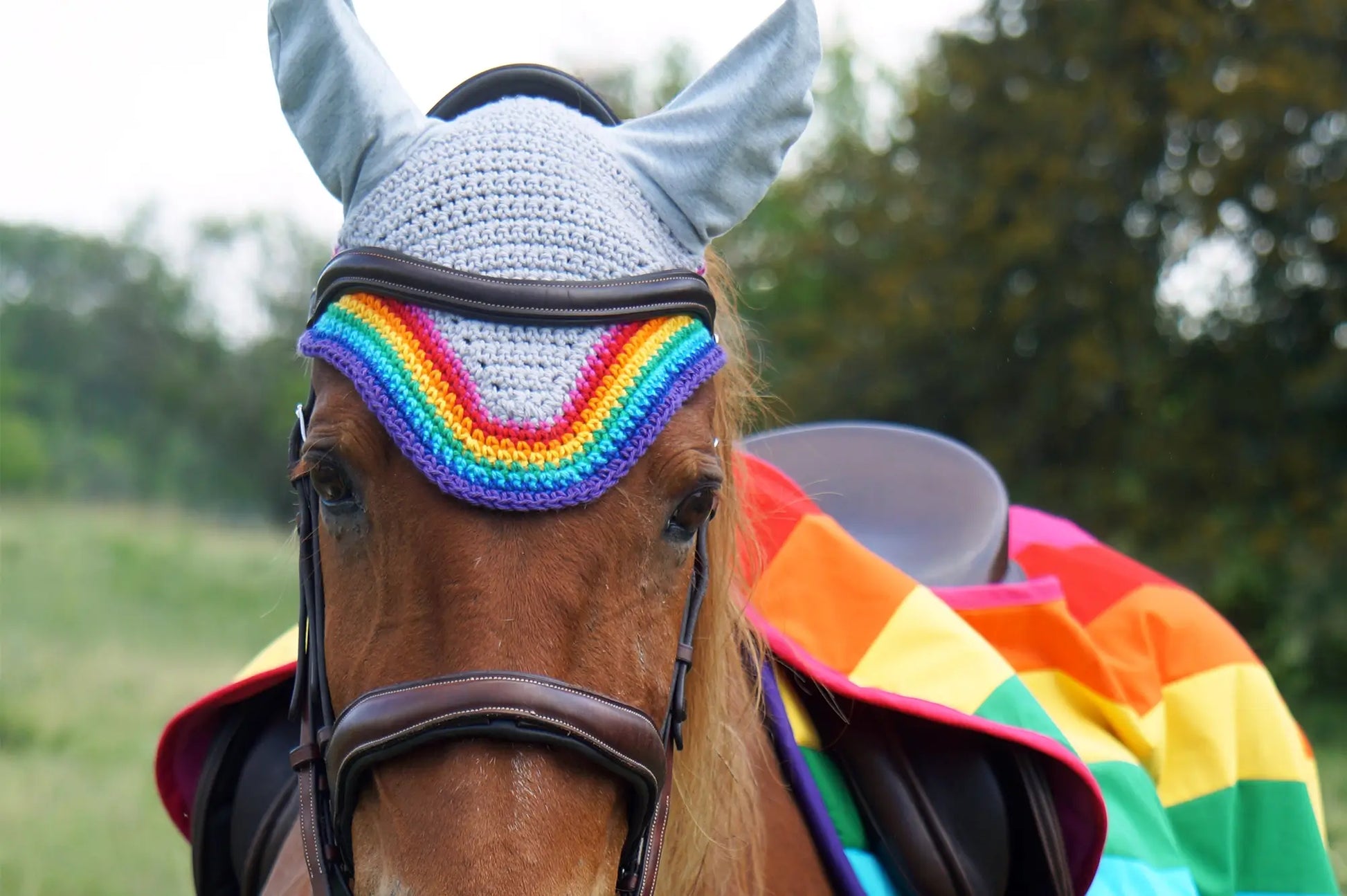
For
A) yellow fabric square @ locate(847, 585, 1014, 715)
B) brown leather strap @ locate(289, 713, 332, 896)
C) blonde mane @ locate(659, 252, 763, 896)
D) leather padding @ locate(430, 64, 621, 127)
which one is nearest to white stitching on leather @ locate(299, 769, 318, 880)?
brown leather strap @ locate(289, 713, 332, 896)

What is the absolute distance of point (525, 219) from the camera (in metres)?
1.52

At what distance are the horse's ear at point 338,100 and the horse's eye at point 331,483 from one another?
1.45 ft

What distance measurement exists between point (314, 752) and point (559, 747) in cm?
47

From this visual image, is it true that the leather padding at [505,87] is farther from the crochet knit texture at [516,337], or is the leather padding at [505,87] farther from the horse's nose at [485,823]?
the horse's nose at [485,823]

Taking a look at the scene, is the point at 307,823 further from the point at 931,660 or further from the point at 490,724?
the point at 931,660

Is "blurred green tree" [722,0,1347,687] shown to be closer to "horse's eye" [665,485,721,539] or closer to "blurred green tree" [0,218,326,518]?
"blurred green tree" [0,218,326,518]

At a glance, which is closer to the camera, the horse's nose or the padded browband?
the horse's nose

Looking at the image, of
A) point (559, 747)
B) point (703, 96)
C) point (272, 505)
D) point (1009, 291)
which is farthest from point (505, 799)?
point (272, 505)

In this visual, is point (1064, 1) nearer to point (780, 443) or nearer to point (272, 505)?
point (780, 443)

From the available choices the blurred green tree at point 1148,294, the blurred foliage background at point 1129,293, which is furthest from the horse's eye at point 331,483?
the blurred green tree at point 1148,294

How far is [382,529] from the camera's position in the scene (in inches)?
56.9

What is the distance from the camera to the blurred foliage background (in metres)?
11.1

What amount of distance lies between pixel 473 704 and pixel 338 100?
3.06 feet

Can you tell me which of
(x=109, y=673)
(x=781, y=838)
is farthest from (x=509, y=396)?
(x=109, y=673)
